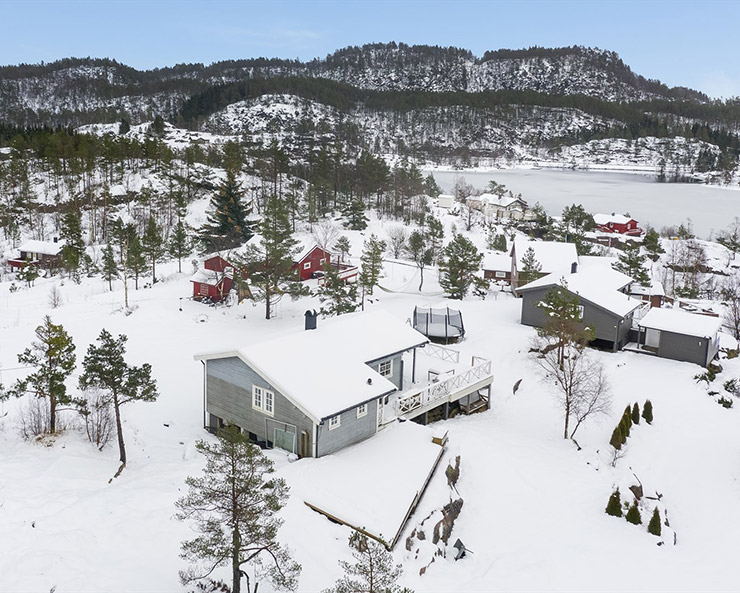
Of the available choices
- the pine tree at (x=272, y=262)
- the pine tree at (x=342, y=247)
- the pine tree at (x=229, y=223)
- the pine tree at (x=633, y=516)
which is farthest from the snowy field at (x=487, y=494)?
the pine tree at (x=229, y=223)

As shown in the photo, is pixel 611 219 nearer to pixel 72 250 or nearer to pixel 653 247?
pixel 653 247

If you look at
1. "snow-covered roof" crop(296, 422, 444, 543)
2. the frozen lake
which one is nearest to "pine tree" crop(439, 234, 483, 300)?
"snow-covered roof" crop(296, 422, 444, 543)

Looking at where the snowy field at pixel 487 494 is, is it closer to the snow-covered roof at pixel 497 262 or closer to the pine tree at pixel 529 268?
the pine tree at pixel 529 268

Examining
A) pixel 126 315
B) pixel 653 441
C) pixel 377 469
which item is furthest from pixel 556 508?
pixel 126 315

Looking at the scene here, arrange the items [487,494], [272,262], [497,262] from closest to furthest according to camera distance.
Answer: [487,494], [272,262], [497,262]

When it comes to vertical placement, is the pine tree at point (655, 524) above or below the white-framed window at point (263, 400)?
below

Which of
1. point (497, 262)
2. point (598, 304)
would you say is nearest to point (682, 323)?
point (598, 304)
